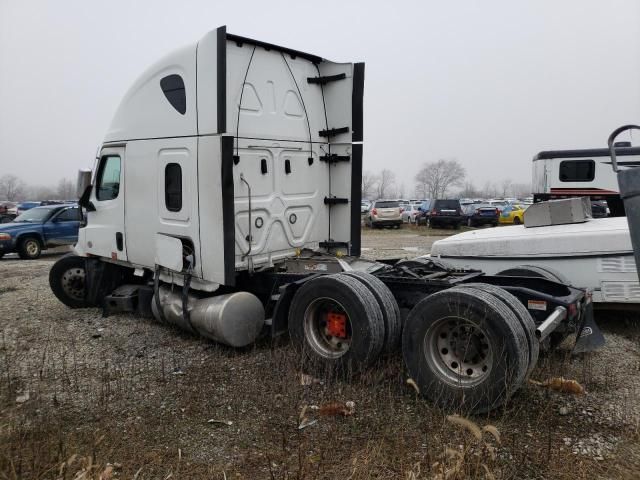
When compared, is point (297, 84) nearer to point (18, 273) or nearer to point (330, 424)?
point (330, 424)

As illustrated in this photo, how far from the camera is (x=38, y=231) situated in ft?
53.9

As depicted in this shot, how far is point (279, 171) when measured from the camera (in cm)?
657

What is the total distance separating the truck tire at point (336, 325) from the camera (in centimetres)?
479

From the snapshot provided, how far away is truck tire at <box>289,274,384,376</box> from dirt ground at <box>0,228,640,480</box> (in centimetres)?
18

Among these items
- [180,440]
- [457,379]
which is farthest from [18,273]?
[457,379]

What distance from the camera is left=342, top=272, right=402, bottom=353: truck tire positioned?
4.89 metres

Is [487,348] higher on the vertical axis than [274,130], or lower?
lower

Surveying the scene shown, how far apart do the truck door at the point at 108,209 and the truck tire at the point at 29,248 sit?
989cm

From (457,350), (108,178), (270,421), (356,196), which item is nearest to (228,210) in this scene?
(356,196)

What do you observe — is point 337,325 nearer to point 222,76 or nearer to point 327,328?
point 327,328

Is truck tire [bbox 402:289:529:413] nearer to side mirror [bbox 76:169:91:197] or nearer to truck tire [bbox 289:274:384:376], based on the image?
truck tire [bbox 289:274:384:376]

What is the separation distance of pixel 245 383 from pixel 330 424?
119 centimetres

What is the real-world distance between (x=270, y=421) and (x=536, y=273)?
12.9ft

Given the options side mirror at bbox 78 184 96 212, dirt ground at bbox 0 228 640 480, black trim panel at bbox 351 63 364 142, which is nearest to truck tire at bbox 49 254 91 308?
side mirror at bbox 78 184 96 212
